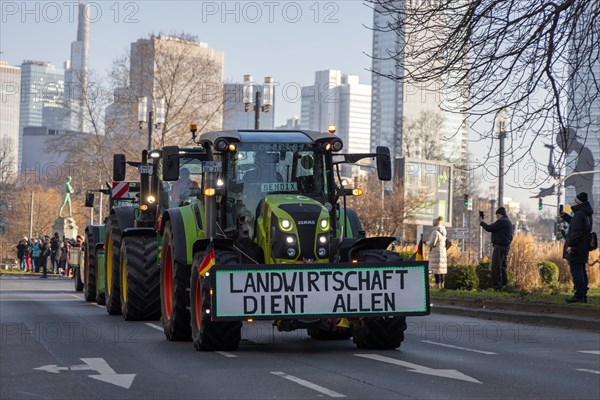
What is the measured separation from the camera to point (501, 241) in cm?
2773

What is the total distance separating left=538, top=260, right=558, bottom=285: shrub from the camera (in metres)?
31.5

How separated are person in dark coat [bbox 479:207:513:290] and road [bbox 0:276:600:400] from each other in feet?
27.4

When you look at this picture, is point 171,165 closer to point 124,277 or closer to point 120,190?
point 124,277

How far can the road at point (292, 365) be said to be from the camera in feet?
35.7

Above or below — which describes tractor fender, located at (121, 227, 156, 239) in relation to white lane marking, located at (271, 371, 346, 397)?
above

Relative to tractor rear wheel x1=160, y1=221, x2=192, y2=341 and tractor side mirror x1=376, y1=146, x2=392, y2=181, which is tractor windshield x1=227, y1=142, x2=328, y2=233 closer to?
tractor side mirror x1=376, y1=146, x2=392, y2=181

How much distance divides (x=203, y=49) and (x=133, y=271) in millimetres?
49847

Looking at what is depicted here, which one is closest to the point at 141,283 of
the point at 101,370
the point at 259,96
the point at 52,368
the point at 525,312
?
the point at 525,312

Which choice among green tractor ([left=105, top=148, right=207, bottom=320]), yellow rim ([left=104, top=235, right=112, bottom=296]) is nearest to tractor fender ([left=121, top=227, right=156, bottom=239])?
green tractor ([left=105, top=148, right=207, bottom=320])

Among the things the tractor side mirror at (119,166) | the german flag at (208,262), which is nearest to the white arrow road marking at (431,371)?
the german flag at (208,262)

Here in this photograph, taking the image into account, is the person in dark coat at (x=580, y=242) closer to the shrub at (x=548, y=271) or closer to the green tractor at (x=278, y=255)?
the green tractor at (x=278, y=255)

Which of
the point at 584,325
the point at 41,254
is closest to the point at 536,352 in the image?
the point at 584,325

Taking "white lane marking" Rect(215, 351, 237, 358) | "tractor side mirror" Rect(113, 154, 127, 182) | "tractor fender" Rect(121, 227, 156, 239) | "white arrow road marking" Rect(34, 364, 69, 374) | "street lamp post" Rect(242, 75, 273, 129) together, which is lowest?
"white arrow road marking" Rect(34, 364, 69, 374)

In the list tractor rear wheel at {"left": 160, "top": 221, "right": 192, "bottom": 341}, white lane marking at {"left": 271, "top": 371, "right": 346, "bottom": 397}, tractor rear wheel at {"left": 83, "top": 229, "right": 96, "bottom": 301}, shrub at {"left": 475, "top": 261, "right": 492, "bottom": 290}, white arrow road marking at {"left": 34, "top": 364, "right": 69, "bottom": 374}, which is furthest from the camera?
shrub at {"left": 475, "top": 261, "right": 492, "bottom": 290}
